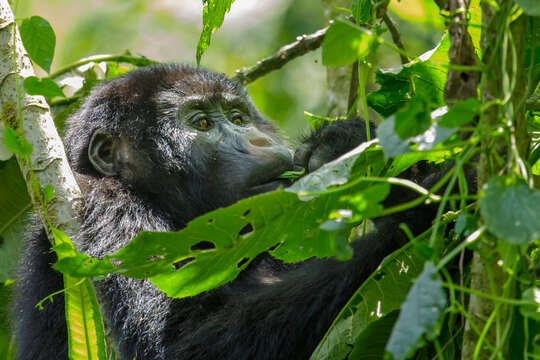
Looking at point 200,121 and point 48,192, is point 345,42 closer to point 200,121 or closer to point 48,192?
point 48,192

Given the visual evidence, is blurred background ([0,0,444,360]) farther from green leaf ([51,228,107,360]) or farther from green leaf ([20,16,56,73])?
green leaf ([51,228,107,360])

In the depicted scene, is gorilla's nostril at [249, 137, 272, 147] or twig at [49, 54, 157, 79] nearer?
gorilla's nostril at [249, 137, 272, 147]

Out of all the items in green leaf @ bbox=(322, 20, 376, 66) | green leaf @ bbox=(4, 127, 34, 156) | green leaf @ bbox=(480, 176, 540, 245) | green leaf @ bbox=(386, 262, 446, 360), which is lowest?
green leaf @ bbox=(386, 262, 446, 360)

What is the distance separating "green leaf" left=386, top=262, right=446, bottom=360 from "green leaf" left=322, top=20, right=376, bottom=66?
1.38 feet

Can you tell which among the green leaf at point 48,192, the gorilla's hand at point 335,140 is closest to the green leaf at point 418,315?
the green leaf at point 48,192

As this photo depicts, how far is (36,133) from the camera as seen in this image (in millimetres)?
2268

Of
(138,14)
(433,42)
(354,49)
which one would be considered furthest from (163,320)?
(138,14)

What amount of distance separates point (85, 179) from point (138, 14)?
7623 millimetres

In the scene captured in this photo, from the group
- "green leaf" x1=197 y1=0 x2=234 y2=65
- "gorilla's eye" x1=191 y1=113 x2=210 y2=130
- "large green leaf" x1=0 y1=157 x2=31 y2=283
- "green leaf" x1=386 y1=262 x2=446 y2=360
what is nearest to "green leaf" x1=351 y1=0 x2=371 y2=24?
"green leaf" x1=197 y1=0 x2=234 y2=65

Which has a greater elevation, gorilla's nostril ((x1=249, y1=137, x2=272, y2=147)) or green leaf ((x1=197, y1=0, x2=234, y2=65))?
green leaf ((x1=197, y1=0, x2=234, y2=65))

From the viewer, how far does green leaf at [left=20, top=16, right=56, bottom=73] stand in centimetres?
209

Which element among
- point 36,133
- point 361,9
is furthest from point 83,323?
point 361,9

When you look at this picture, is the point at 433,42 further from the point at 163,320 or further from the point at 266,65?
the point at 163,320

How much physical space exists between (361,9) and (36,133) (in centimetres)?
119
